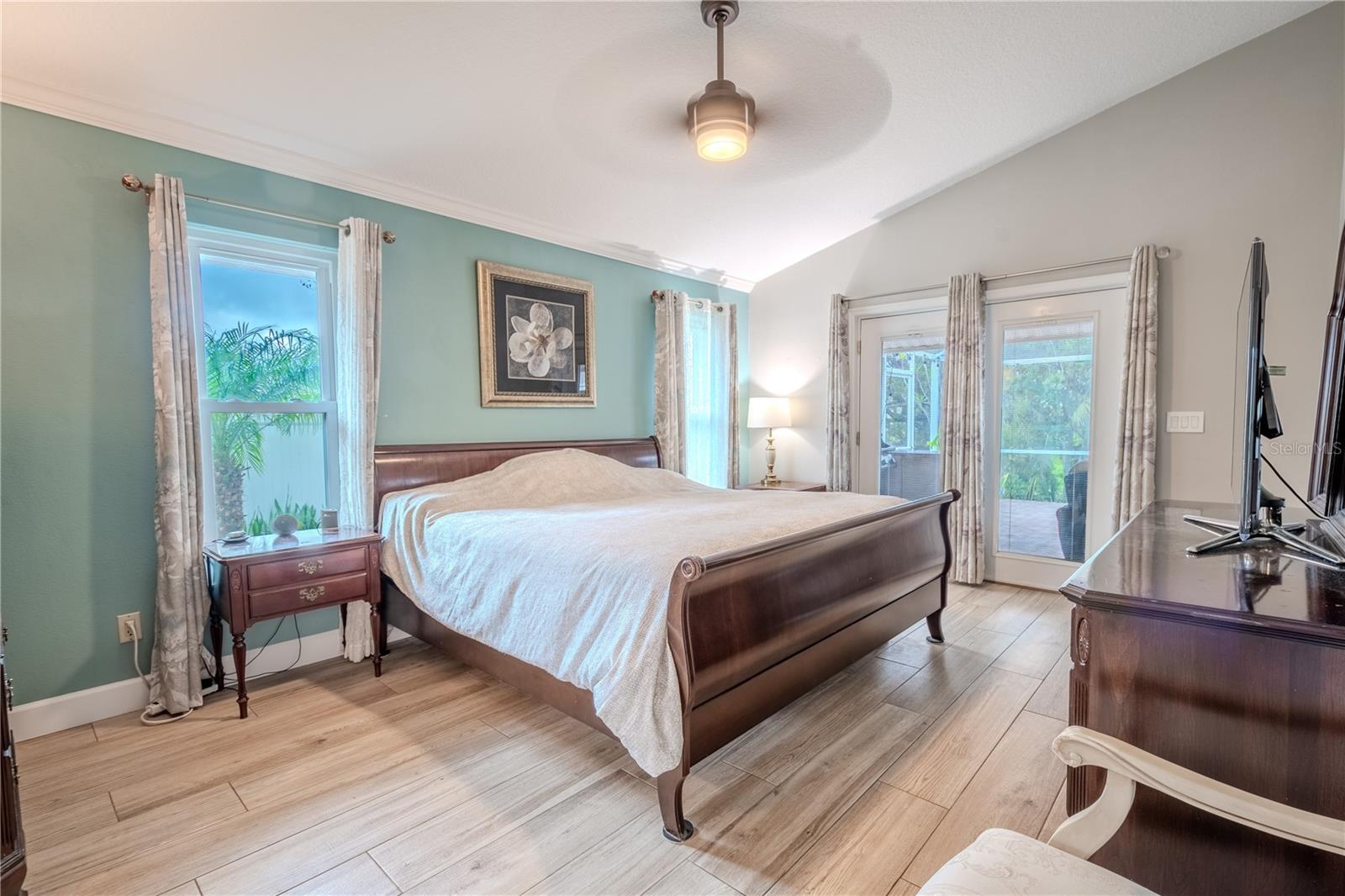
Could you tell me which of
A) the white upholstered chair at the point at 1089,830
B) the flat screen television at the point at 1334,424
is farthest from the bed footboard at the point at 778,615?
the flat screen television at the point at 1334,424

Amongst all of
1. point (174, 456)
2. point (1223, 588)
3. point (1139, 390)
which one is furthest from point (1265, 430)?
point (174, 456)

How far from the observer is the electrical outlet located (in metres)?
2.52

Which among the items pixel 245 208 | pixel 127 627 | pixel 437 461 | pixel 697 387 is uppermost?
pixel 245 208

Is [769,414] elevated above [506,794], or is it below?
above

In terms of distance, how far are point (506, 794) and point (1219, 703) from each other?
1875 millimetres

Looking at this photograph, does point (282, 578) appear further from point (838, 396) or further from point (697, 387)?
point (838, 396)

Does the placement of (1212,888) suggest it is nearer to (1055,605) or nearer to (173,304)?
(1055,605)

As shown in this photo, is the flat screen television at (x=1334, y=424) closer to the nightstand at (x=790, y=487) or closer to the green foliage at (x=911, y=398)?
the green foliage at (x=911, y=398)

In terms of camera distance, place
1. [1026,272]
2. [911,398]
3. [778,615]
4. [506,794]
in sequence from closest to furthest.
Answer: [506,794]
[778,615]
[1026,272]
[911,398]

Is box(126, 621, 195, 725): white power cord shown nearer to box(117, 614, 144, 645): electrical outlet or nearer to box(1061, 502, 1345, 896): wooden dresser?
box(117, 614, 144, 645): electrical outlet

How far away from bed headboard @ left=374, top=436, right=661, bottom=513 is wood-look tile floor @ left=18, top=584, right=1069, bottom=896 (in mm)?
1017

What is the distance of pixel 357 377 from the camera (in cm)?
300

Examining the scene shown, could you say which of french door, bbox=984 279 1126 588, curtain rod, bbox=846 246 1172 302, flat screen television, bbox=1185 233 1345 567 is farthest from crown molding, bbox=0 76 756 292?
flat screen television, bbox=1185 233 1345 567

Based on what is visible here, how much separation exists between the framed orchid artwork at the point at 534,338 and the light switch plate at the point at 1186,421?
3612 mm
